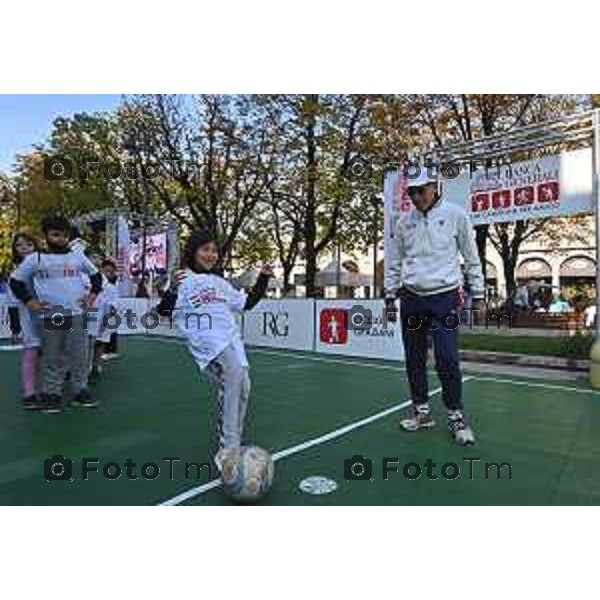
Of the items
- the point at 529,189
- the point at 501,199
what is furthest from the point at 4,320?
the point at 529,189

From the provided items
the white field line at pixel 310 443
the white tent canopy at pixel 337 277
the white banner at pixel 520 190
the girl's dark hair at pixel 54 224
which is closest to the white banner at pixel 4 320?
the girl's dark hair at pixel 54 224

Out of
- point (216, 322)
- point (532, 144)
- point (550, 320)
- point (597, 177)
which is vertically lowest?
point (550, 320)

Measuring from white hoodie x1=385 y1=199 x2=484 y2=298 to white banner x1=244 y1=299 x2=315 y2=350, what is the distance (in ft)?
20.5

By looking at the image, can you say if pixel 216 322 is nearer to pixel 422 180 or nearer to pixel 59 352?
pixel 422 180

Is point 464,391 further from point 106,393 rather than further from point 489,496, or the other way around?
point 106,393

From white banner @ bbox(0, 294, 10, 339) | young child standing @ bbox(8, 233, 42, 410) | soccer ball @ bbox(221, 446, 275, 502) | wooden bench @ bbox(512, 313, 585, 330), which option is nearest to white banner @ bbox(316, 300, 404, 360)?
young child standing @ bbox(8, 233, 42, 410)

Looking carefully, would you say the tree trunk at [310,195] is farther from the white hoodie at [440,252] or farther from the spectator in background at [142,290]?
the white hoodie at [440,252]

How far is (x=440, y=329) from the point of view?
421 centimetres

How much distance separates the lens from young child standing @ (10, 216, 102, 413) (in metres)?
4.97

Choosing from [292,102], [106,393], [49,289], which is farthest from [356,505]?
[292,102]

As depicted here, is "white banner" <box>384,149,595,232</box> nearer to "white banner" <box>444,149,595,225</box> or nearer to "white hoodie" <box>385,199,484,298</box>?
"white banner" <box>444,149,595,225</box>

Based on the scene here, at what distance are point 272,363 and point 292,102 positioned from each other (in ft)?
33.3

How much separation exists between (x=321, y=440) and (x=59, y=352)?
7.54ft

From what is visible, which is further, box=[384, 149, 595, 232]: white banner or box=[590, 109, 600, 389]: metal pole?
box=[384, 149, 595, 232]: white banner
